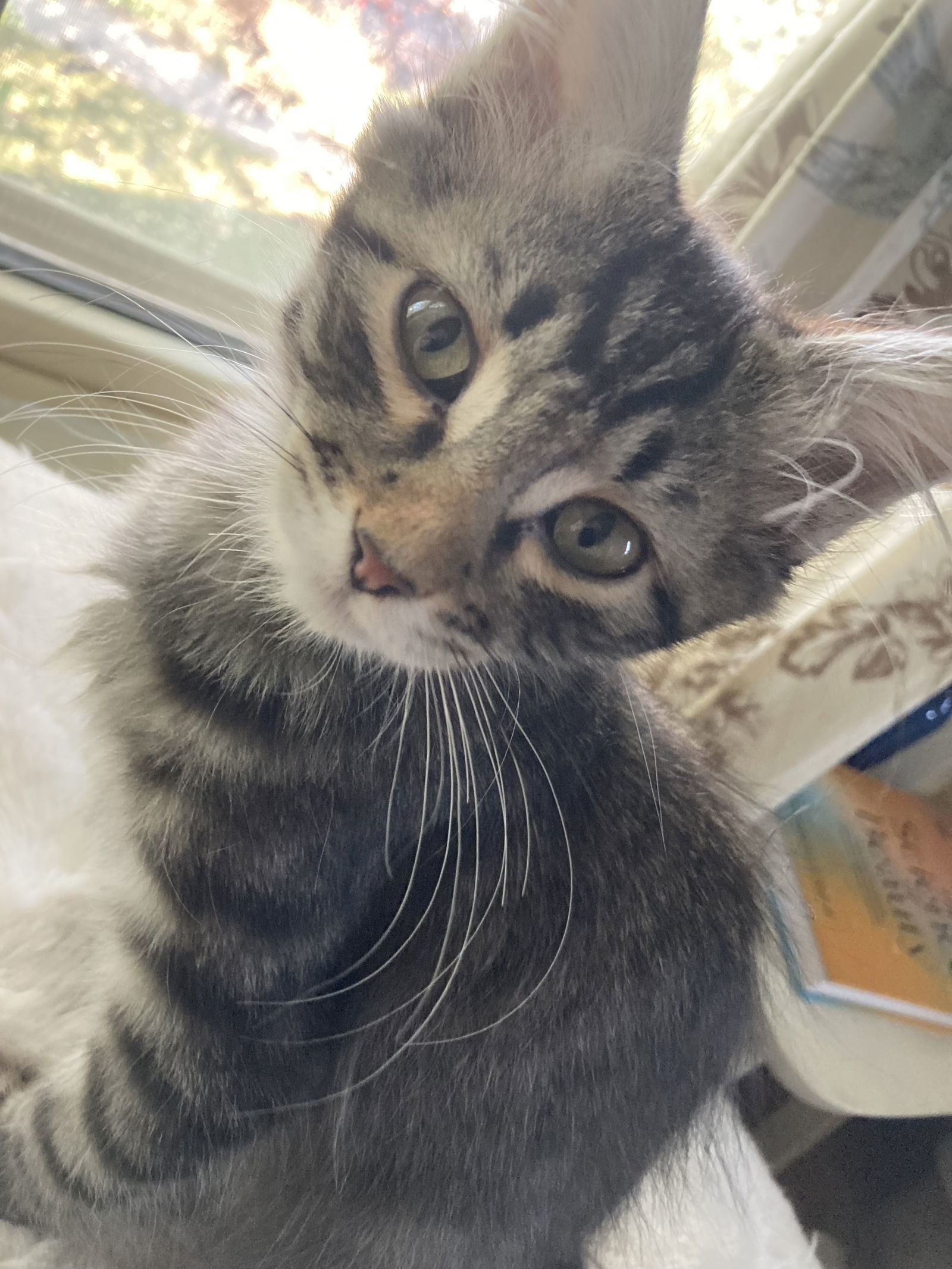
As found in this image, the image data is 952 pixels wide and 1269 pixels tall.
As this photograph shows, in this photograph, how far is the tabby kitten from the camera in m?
0.68

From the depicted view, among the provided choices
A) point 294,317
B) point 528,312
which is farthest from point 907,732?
point 294,317

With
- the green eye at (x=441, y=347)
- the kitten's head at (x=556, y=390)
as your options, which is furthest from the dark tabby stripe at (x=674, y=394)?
the green eye at (x=441, y=347)

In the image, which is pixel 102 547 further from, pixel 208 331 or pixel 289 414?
Answer: pixel 289 414

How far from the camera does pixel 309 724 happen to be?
2.60 ft

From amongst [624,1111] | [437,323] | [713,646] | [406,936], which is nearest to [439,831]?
[406,936]

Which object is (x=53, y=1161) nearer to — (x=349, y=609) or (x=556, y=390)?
(x=349, y=609)

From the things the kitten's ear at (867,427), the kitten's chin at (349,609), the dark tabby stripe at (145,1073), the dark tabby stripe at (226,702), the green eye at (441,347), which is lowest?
the dark tabby stripe at (145,1073)

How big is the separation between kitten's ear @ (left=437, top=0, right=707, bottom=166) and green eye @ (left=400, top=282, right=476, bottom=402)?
178 millimetres

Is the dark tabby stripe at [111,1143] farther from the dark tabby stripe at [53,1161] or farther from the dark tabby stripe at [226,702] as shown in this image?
the dark tabby stripe at [226,702]

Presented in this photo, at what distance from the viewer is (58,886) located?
1.01 metres

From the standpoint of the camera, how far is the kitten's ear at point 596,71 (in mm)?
646

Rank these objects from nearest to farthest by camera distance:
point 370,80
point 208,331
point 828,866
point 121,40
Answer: point 370,80 < point 121,40 < point 208,331 < point 828,866

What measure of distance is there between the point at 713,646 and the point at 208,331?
758mm

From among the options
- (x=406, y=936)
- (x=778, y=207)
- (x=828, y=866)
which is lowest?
(x=406, y=936)
